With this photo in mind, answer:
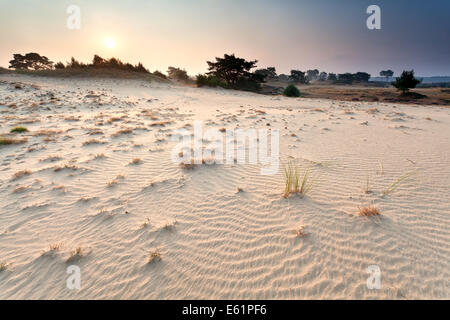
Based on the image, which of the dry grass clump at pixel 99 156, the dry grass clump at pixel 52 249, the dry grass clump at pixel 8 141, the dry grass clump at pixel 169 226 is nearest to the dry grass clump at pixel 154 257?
the dry grass clump at pixel 169 226

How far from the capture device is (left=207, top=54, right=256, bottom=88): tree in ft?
116

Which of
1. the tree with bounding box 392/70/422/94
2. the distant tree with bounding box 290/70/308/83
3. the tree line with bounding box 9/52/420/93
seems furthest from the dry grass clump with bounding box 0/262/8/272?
the distant tree with bounding box 290/70/308/83

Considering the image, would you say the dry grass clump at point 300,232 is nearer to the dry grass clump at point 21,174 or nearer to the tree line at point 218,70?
the dry grass clump at point 21,174

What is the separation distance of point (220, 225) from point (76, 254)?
1.96m

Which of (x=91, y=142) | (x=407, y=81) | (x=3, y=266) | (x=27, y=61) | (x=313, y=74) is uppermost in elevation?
(x=313, y=74)

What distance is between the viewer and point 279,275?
244 cm

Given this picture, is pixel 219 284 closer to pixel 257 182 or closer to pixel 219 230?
pixel 219 230

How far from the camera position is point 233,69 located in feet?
118

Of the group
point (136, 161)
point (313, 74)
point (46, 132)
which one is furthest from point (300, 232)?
point (313, 74)

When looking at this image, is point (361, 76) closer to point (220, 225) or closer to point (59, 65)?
point (59, 65)

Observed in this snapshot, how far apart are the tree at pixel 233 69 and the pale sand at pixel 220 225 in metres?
32.8

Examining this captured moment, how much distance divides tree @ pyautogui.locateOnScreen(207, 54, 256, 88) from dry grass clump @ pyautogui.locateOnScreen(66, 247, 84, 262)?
115 feet

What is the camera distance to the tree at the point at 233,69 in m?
35.5

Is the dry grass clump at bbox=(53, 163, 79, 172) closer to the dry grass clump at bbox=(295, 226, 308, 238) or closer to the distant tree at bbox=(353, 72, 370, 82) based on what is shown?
the dry grass clump at bbox=(295, 226, 308, 238)
